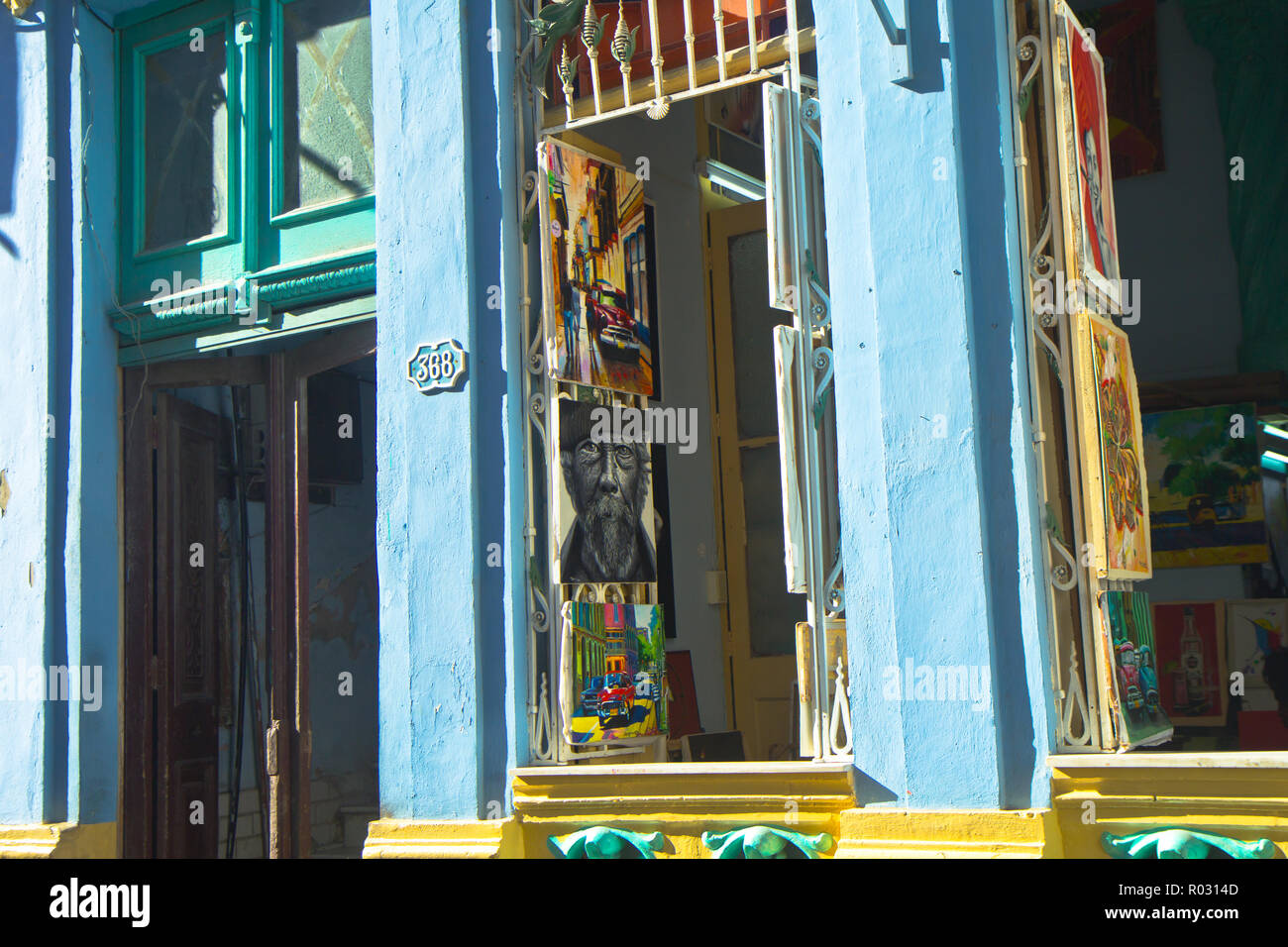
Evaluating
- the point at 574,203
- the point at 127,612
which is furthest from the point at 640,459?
the point at 127,612

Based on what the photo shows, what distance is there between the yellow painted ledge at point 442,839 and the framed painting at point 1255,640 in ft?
17.2

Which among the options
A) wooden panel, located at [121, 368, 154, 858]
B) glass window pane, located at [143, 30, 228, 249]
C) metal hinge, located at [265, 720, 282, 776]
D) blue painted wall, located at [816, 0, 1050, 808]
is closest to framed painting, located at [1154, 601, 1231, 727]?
blue painted wall, located at [816, 0, 1050, 808]

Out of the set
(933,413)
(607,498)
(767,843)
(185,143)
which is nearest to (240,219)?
(185,143)

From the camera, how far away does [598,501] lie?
660cm

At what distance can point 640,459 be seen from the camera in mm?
6984

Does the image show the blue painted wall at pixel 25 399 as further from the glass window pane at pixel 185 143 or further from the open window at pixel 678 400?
the open window at pixel 678 400

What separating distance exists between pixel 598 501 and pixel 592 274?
108 centimetres

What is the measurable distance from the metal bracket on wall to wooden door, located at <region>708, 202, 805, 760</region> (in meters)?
3.29

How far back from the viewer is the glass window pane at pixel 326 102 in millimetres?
7281

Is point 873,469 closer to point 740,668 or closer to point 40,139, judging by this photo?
point 740,668

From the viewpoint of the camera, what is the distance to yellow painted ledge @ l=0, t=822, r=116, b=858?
728 centimetres

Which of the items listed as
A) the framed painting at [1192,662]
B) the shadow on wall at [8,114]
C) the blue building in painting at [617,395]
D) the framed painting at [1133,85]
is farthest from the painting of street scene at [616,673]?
the framed painting at [1133,85]

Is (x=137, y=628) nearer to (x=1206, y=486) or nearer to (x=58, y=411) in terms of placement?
(x=58, y=411)

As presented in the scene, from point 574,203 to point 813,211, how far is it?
51.4 inches
